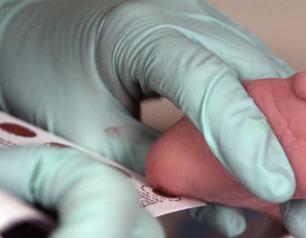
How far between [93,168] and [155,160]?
Answer: 163mm

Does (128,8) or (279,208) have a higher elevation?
(128,8)

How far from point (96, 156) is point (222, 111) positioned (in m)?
0.14

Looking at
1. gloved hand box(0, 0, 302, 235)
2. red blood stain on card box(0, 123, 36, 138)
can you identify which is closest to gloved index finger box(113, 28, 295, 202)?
gloved hand box(0, 0, 302, 235)

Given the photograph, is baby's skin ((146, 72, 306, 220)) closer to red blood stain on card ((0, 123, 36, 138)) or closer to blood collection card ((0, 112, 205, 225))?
blood collection card ((0, 112, 205, 225))

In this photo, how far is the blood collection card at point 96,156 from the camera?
0.44m

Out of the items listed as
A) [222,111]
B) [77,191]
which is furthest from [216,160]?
[77,191]

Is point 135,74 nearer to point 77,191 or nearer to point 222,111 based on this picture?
point 222,111

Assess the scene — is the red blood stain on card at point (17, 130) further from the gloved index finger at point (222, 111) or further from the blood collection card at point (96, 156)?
the gloved index finger at point (222, 111)

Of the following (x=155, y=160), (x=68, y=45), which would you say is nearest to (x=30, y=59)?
(x=68, y=45)

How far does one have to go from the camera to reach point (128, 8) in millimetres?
531

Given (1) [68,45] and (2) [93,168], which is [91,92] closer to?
(1) [68,45]

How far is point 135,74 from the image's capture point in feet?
1.65

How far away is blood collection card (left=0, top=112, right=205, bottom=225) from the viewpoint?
1.45 feet

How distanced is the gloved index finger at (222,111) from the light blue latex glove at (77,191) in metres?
0.10
